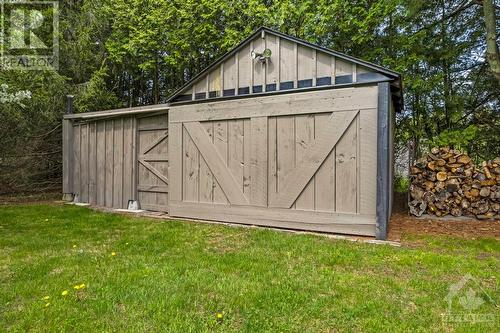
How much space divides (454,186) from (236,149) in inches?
162

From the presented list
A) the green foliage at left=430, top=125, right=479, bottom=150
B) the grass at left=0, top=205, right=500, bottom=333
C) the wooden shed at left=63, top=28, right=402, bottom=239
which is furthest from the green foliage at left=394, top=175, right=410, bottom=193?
the grass at left=0, top=205, right=500, bottom=333

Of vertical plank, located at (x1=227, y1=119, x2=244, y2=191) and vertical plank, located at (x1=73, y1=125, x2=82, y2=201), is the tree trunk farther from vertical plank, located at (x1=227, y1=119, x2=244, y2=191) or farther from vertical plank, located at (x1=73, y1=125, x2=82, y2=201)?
vertical plank, located at (x1=73, y1=125, x2=82, y2=201)

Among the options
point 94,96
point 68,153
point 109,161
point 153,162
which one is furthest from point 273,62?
point 94,96

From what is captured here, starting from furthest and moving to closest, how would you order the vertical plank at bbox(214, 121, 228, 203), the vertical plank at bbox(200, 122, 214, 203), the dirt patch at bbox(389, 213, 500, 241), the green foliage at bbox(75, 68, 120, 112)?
the green foliage at bbox(75, 68, 120, 112) → the vertical plank at bbox(200, 122, 214, 203) → the vertical plank at bbox(214, 121, 228, 203) → the dirt patch at bbox(389, 213, 500, 241)

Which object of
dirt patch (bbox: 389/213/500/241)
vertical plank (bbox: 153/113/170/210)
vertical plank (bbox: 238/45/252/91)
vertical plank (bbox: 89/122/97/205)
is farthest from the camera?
vertical plank (bbox: 89/122/97/205)

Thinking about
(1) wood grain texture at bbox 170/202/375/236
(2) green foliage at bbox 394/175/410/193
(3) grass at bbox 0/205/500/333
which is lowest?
(3) grass at bbox 0/205/500/333

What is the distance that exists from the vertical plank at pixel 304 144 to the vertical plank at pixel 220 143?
134 centimetres

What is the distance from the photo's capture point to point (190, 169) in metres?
5.93

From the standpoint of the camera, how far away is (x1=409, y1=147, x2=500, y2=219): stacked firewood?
566 cm

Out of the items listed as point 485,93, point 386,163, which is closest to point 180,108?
point 386,163

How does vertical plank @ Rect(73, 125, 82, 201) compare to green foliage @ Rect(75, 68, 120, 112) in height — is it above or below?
below

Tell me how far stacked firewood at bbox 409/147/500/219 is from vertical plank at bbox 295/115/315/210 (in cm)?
261

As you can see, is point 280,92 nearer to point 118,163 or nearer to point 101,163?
point 118,163

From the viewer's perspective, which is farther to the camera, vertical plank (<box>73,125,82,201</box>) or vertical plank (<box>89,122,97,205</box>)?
vertical plank (<box>73,125,82,201</box>)
